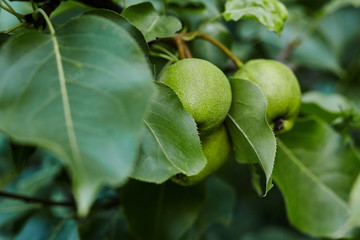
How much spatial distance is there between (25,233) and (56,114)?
84cm

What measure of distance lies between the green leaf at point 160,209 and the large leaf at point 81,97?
52cm

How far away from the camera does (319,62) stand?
5.52ft

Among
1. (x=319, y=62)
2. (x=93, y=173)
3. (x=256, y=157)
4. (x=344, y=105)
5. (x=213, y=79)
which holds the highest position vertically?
(x=93, y=173)

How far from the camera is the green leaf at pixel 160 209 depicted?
98cm

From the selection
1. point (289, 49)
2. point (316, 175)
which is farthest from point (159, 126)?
point (289, 49)

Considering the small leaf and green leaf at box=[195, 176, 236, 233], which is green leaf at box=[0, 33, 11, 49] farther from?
green leaf at box=[195, 176, 236, 233]

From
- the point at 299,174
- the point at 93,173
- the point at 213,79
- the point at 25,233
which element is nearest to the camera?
the point at 93,173

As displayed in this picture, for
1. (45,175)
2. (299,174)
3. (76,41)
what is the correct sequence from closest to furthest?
(76,41) < (299,174) < (45,175)

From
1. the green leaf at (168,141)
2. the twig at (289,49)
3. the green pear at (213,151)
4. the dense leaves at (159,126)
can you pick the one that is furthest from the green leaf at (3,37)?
the twig at (289,49)

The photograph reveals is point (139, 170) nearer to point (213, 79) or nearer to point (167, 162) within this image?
point (167, 162)

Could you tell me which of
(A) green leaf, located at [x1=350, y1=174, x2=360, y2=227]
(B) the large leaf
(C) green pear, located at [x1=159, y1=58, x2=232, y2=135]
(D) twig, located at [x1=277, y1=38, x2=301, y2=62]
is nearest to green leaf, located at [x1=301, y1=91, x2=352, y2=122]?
(A) green leaf, located at [x1=350, y1=174, x2=360, y2=227]

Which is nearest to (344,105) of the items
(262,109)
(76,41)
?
(262,109)

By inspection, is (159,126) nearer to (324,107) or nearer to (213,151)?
(213,151)

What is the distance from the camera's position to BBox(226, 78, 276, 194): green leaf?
2.25ft
